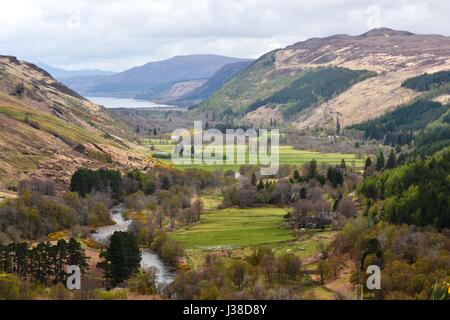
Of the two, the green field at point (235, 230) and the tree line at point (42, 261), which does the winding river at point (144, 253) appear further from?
the tree line at point (42, 261)

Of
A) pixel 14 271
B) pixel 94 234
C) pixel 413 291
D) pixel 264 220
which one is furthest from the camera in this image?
pixel 264 220

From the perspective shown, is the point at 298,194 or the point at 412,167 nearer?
the point at 412,167

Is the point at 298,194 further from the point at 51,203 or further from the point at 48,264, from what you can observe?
the point at 48,264

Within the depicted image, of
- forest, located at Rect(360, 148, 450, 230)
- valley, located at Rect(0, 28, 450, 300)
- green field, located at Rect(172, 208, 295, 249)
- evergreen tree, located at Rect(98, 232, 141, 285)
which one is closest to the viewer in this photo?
valley, located at Rect(0, 28, 450, 300)

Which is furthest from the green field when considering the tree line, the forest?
the tree line

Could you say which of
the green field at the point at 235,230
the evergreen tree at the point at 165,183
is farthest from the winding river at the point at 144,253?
the evergreen tree at the point at 165,183

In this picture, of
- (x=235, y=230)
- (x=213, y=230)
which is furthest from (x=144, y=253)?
(x=235, y=230)

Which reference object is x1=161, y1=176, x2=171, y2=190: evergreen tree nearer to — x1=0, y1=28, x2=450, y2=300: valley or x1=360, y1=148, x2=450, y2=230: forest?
x1=0, y1=28, x2=450, y2=300: valley
